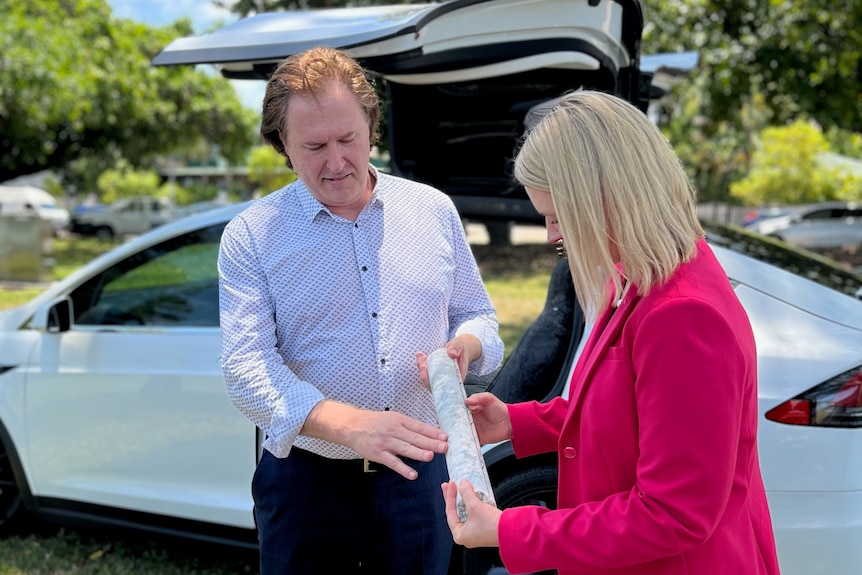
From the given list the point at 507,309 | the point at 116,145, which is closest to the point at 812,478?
Answer: the point at 507,309

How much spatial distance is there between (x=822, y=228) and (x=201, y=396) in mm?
20370

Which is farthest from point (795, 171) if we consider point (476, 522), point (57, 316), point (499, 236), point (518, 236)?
point (476, 522)

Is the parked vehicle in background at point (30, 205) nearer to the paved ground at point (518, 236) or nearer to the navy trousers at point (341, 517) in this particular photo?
→ the paved ground at point (518, 236)

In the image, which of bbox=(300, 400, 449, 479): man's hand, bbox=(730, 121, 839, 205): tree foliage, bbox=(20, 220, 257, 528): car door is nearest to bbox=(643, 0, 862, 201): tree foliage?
bbox=(20, 220, 257, 528): car door

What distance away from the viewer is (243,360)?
171cm

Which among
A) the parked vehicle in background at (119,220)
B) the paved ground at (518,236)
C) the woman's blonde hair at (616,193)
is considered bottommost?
the parked vehicle in background at (119,220)

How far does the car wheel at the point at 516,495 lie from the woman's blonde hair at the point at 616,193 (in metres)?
1.63

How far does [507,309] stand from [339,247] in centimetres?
815

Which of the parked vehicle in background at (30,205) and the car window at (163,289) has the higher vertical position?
the car window at (163,289)

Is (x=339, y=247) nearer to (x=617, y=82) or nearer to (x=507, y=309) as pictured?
(x=617, y=82)

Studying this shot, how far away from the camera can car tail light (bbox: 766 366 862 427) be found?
92.5 inches

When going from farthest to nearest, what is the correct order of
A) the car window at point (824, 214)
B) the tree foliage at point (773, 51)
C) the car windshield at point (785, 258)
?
1. the car window at point (824, 214)
2. the tree foliage at point (773, 51)
3. the car windshield at point (785, 258)

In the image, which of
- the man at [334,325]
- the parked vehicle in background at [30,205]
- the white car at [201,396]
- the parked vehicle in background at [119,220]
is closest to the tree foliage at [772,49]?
the white car at [201,396]

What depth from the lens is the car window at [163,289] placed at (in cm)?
350
